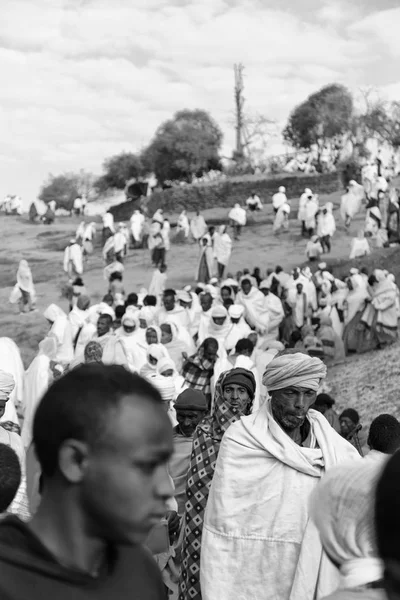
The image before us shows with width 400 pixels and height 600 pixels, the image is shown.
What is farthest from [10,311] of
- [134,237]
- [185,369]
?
[185,369]

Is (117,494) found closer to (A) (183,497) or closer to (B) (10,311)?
(A) (183,497)

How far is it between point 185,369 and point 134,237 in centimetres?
2427

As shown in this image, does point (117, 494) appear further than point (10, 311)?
No

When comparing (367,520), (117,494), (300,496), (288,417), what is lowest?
(300,496)

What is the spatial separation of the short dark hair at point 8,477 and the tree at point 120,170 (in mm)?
48233

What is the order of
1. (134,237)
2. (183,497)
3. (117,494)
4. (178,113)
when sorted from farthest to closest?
(178,113)
(134,237)
(183,497)
(117,494)

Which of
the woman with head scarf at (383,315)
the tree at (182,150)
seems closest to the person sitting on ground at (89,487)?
the woman with head scarf at (383,315)

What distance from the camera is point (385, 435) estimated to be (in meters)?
4.44

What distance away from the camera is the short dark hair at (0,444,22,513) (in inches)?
110

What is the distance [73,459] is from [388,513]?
56 centimetres

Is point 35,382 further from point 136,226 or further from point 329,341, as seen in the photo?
point 136,226

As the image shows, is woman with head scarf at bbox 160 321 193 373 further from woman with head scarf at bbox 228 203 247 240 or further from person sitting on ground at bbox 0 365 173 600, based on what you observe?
woman with head scarf at bbox 228 203 247 240

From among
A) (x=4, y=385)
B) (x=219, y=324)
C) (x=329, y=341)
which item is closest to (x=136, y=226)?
(x=329, y=341)

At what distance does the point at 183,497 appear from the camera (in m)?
5.30
